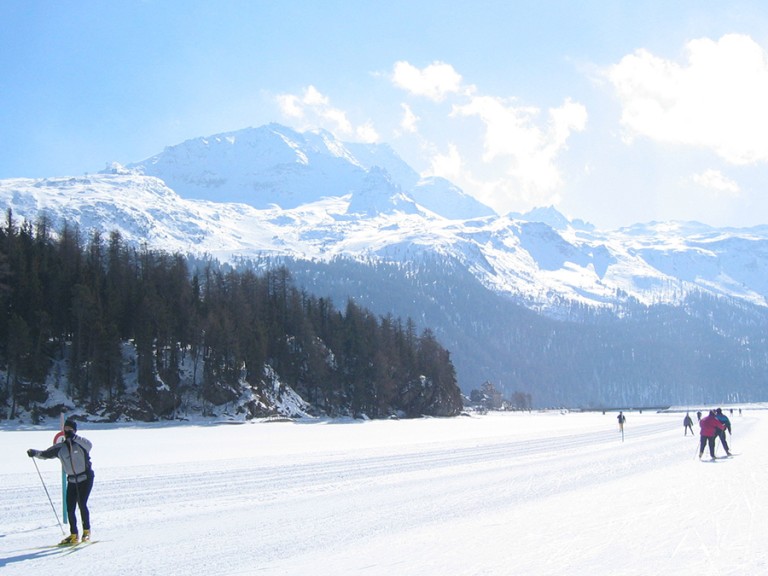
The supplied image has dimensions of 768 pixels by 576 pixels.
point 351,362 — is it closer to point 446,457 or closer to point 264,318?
point 264,318

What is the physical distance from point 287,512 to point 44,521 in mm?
5149

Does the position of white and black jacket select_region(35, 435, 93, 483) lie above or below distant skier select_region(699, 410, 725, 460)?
above

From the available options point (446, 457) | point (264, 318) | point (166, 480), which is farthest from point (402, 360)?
point (166, 480)

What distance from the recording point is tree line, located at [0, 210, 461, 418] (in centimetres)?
6172

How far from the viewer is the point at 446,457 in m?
29.3

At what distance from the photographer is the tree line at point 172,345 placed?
61719 millimetres

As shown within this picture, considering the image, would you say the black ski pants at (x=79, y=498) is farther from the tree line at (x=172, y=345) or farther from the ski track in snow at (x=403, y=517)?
the tree line at (x=172, y=345)

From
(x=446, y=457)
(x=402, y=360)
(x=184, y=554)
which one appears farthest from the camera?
(x=402, y=360)

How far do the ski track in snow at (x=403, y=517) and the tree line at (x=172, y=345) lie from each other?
36536mm

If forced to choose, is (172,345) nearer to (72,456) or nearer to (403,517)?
(403,517)

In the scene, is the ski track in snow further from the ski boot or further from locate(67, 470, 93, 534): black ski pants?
locate(67, 470, 93, 534): black ski pants

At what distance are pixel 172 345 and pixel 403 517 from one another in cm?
6057

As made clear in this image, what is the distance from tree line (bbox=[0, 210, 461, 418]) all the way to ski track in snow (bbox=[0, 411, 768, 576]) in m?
36.5

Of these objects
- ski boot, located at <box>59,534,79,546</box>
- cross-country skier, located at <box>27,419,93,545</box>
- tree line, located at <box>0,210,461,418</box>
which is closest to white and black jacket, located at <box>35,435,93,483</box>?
cross-country skier, located at <box>27,419,93,545</box>
